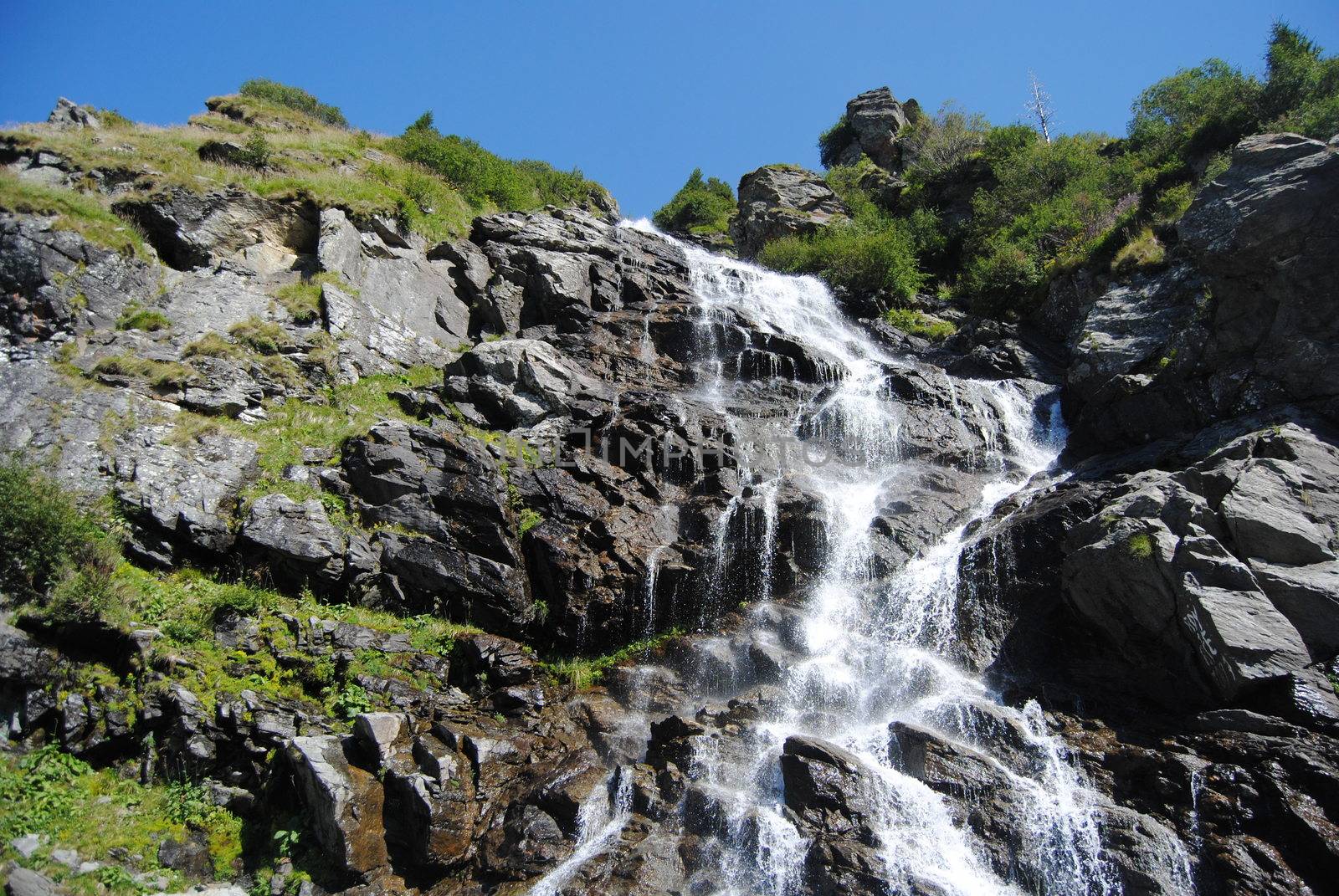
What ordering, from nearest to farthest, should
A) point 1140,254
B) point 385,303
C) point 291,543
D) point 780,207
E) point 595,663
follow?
point 291,543
point 595,663
point 385,303
point 1140,254
point 780,207

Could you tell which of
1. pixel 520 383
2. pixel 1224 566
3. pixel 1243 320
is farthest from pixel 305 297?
pixel 1243 320

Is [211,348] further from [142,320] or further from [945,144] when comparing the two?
[945,144]

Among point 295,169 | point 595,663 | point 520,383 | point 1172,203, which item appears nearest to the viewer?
point 595,663

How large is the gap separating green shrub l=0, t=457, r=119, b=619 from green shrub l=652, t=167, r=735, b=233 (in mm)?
36761

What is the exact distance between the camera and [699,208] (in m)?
44.9

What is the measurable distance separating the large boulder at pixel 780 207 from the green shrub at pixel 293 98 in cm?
2303

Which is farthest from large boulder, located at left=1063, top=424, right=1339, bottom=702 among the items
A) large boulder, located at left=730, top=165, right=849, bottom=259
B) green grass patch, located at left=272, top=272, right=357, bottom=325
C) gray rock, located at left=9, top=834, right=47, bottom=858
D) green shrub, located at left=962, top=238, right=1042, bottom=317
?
large boulder, located at left=730, top=165, right=849, bottom=259

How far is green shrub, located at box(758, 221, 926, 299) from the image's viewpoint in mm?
29266

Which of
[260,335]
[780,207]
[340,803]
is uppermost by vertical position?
[780,207]

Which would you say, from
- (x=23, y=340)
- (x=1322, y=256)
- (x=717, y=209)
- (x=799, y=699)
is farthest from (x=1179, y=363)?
(x=717, y=209)

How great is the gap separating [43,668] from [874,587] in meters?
14.2

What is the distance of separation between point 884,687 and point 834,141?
45.4 metres

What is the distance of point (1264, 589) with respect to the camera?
35.4 feet

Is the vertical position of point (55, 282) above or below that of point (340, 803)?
above
